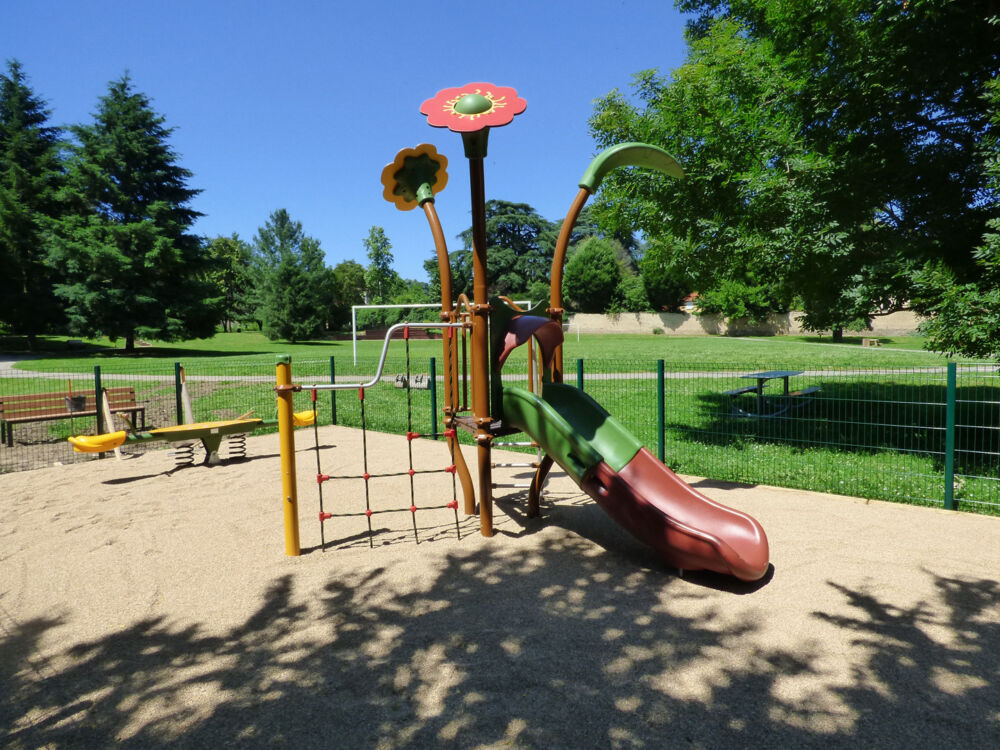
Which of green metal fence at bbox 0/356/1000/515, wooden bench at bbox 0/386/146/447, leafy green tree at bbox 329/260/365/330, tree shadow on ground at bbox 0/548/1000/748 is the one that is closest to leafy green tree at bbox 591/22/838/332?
green metal fence at bbox 0/356/1000/515

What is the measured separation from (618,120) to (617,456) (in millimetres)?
7885

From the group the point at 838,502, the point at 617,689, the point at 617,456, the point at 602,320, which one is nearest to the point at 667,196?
the point at 838,502

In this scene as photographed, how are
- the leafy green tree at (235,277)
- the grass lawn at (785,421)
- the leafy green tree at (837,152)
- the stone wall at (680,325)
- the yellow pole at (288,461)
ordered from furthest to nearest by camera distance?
the leafy green tree at (235,277)
the stone wall at (680,325)
the leafy green tree at (837,152)
the grass lawn at (785,421)
the yellow pole at (288,461)

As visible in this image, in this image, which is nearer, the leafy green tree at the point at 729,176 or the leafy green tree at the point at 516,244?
the leafy green tree at the point at 729,176

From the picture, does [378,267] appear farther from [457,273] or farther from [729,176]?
[729,176]

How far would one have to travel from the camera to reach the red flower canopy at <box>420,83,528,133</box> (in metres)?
4.97

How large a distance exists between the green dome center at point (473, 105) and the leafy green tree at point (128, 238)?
110 ft

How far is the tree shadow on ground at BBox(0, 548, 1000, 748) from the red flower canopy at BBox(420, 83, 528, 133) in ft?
11.8

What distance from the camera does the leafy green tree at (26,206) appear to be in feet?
111

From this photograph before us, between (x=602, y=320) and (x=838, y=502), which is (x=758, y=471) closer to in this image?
(x=838, y=502)

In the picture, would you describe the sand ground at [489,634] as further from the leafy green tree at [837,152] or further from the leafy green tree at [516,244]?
the leafy green tree at [516,244]

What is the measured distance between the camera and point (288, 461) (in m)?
4.95

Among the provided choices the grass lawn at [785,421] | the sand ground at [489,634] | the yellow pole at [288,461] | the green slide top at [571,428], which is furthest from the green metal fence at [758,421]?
the yellow pole at [288,461]

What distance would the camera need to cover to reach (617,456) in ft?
15.5
